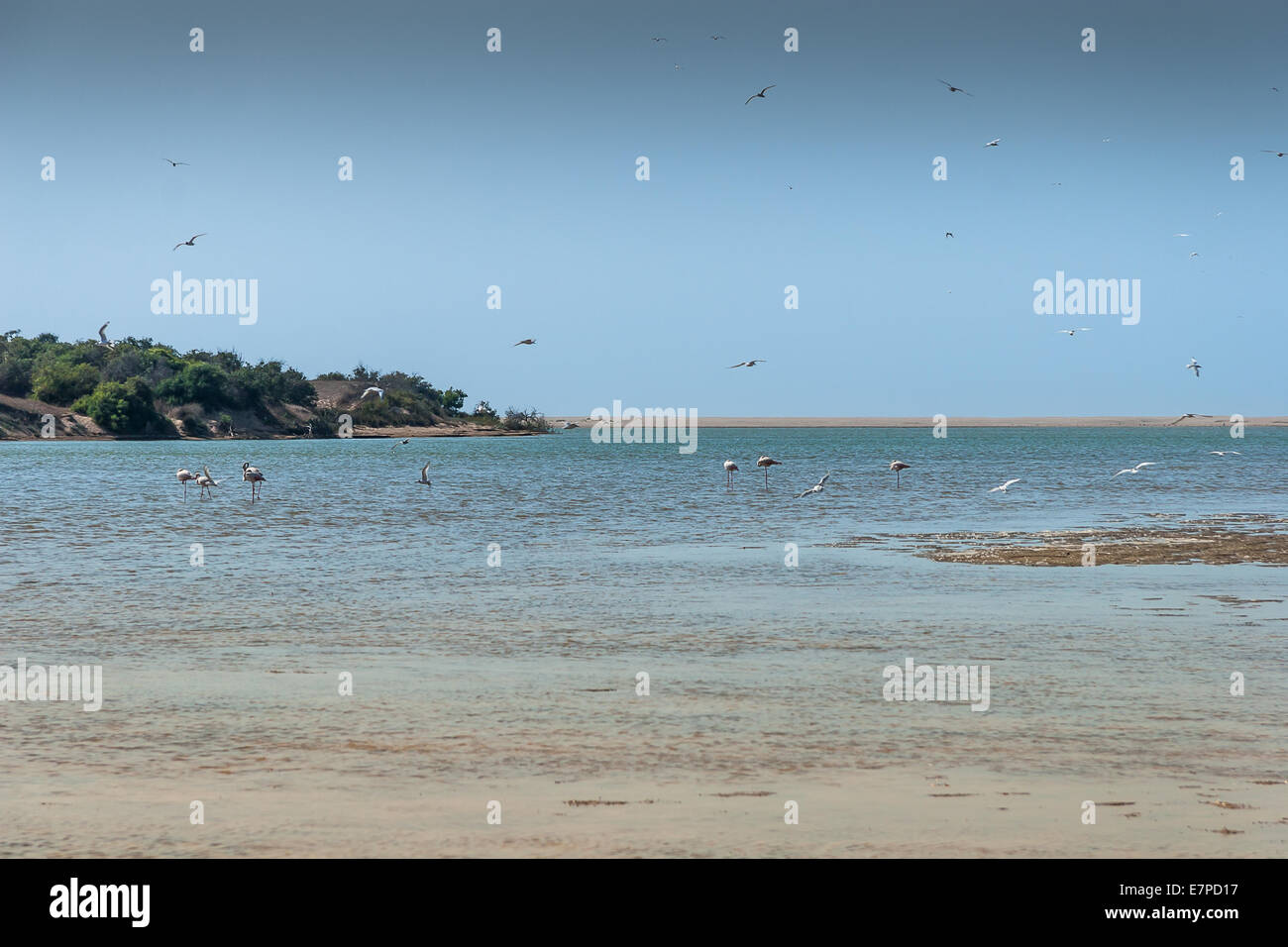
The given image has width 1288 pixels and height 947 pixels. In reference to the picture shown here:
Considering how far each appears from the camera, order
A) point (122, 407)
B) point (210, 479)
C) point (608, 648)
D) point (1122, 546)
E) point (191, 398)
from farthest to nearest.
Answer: point (191, 398), point (122, 407), point (210, 479), point (1122, 546), point (608, 648)

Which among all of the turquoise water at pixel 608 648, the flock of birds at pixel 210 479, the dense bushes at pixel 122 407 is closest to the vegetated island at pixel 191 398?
the dense bushes at pixel 122 407

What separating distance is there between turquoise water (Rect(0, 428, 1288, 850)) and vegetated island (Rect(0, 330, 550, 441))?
67.2 metres

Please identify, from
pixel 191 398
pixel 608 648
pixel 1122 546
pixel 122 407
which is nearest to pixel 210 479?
pixel 1122 546

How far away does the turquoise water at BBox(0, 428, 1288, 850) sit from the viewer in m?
8.48

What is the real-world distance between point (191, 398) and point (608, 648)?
107064mm

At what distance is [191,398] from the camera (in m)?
112

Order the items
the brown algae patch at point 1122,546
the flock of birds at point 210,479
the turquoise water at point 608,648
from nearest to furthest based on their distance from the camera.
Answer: the turquoise water at point 608,648
the brown algae patch at point 1122,546
the flock of birds at point 210,479

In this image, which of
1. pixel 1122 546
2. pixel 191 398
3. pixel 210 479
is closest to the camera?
pixel 1122 546

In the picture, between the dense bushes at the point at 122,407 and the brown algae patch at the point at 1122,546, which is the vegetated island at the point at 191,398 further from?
the brown algae patch at the point at 1122,546

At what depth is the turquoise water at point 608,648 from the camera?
8484mm

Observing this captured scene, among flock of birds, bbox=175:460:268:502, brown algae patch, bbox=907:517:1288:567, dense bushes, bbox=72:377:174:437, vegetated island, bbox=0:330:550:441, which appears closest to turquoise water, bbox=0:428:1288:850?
brown algae patch, bbox=907:517:1288:567

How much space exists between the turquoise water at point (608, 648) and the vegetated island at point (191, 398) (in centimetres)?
6721

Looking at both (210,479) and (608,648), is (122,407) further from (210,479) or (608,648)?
(608,648)

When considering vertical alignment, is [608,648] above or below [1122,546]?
below
